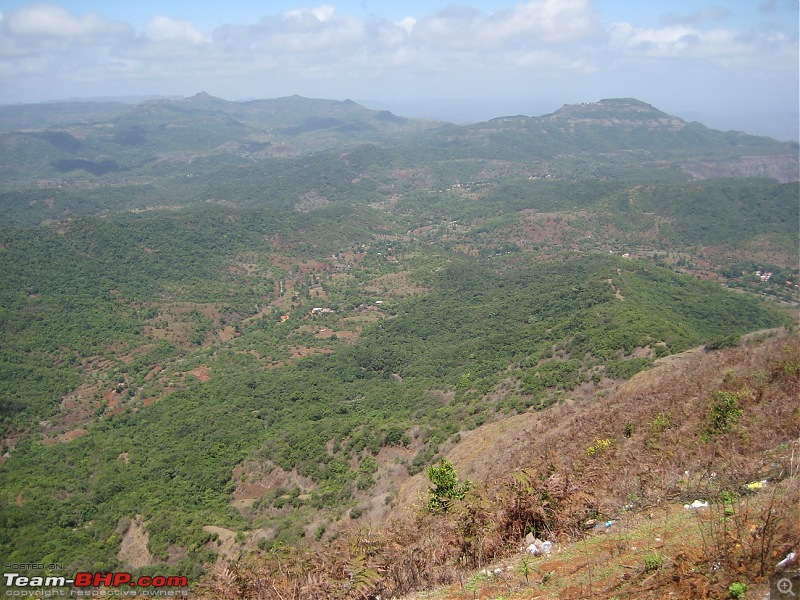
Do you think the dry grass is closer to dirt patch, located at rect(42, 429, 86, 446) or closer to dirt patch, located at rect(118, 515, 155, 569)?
dirt patch, located at rect(118, 515, 155, 569)

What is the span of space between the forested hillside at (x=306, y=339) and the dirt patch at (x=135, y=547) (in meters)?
0.19

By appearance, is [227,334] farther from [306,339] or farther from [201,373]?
[201,373]

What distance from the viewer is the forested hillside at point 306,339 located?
37250mm

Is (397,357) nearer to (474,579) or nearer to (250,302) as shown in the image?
(250,302)

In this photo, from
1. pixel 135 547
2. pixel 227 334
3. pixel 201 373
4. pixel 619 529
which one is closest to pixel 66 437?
pixel 201 373

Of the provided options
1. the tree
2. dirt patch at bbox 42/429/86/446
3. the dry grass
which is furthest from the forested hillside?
the tree

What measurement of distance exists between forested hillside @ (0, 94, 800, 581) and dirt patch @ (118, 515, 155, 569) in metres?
0.19

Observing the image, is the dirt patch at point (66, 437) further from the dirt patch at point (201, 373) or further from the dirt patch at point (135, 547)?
the dirt patch at point (135, 547)

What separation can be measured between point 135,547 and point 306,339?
51.5m

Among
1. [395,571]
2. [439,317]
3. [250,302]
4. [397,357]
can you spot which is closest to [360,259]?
[250,302]

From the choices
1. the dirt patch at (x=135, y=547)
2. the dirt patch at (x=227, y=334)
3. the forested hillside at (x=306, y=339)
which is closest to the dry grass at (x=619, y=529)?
the forested hillside at (x=306, y=339)

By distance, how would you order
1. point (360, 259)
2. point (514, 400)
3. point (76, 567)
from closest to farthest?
point (76, 567)
point (514, 400)
point (360, 259)

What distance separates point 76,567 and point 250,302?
7133cm

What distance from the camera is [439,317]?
273 feet
